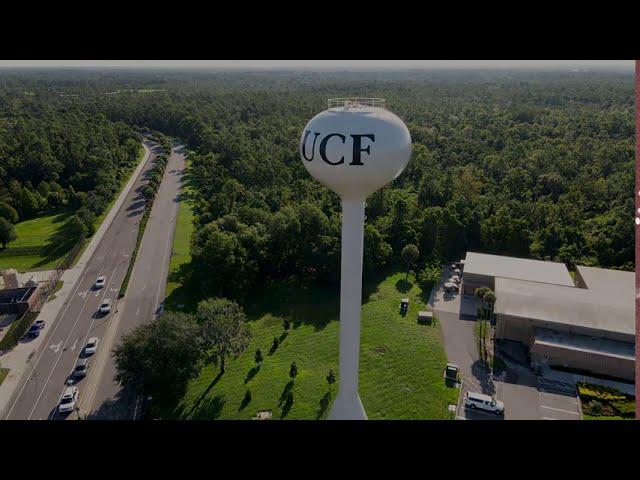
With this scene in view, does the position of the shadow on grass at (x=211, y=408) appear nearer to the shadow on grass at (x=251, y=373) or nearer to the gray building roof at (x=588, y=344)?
the shadow on grass at (x=251, y=373)

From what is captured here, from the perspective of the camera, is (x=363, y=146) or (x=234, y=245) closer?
(x=363, y=146)

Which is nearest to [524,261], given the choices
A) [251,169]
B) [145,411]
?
[145,411]

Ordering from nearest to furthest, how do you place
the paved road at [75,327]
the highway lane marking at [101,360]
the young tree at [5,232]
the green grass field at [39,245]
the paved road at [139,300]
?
the paved road at [139,300] < the paved road at [75,327] < the highway lane marking at [101,360] < the green grass field at [39,245] < the young tree at [5,232]

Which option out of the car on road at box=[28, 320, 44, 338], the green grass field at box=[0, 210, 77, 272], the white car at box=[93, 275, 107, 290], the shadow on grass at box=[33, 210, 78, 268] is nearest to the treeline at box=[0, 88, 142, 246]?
the shadow on grass at box=[33, 210, 78, 268]

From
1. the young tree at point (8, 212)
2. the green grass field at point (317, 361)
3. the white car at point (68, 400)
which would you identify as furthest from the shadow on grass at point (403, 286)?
the young tree at point (8, 212)

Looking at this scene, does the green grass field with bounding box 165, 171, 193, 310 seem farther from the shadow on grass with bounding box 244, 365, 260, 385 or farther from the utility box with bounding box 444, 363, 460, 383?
the utility box with bounding box 444, 363, 460, 383

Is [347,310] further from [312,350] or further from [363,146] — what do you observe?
[312,350]

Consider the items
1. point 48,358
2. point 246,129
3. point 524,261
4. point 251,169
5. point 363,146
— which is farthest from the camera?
point 246,129
